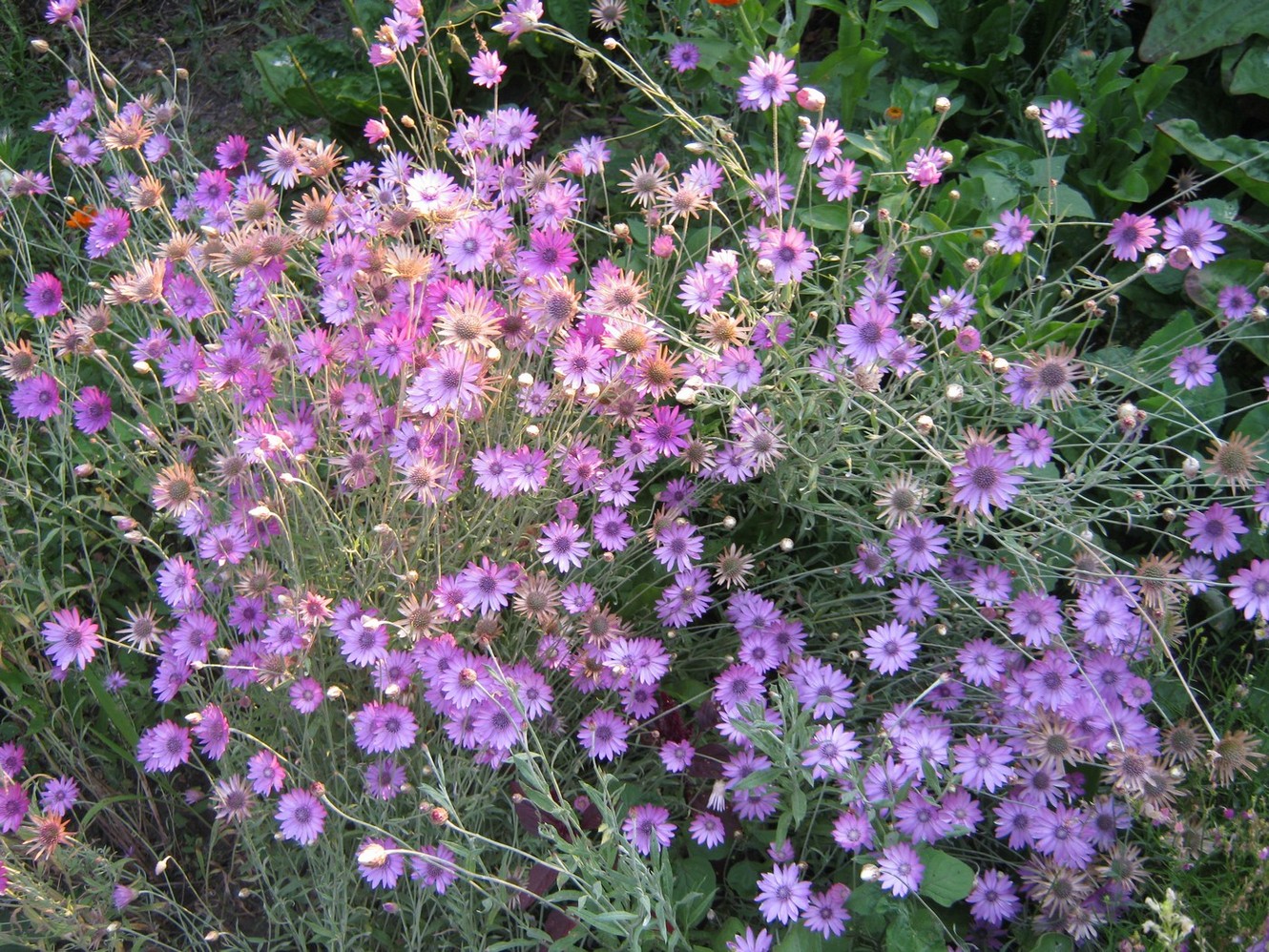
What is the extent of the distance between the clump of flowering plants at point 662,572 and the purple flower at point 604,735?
0.04 feet

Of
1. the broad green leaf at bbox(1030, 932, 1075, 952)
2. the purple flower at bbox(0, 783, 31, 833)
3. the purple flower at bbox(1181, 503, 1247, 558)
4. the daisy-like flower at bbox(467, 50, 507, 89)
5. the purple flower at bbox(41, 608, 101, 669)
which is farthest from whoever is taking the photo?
the daisy-like flower at bbox(467, 50, 507, 89)

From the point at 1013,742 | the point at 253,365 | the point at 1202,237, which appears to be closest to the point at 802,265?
the point at 1202,237

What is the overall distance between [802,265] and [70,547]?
192cm

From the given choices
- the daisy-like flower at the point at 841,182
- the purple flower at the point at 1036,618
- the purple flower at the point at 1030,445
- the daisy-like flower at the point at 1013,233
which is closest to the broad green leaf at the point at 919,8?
the daisy-like flower at the point at 841,182

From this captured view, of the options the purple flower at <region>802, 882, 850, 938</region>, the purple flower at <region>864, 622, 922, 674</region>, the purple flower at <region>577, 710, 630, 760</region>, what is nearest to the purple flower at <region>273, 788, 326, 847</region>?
the purple flower at <region>577, 710, 630, 760</region>

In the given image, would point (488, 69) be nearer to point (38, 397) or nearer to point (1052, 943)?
point (38, 397)

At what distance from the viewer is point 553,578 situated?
6.71ft

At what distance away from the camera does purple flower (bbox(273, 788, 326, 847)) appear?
6.01 ft

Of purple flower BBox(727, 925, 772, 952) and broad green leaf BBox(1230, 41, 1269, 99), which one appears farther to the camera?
broad green leaf BBox(1230, 41, 1269, 99)

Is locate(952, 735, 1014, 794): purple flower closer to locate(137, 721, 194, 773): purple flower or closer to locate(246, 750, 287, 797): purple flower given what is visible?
locate(246, 750, 287, 797): purple flower

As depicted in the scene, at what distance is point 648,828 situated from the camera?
1891mm

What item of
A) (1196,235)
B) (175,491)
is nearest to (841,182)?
(1196,235)

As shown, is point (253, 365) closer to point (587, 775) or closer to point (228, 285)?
point (228, 285)

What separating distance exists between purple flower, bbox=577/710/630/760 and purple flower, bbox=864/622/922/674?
0.47 metres
